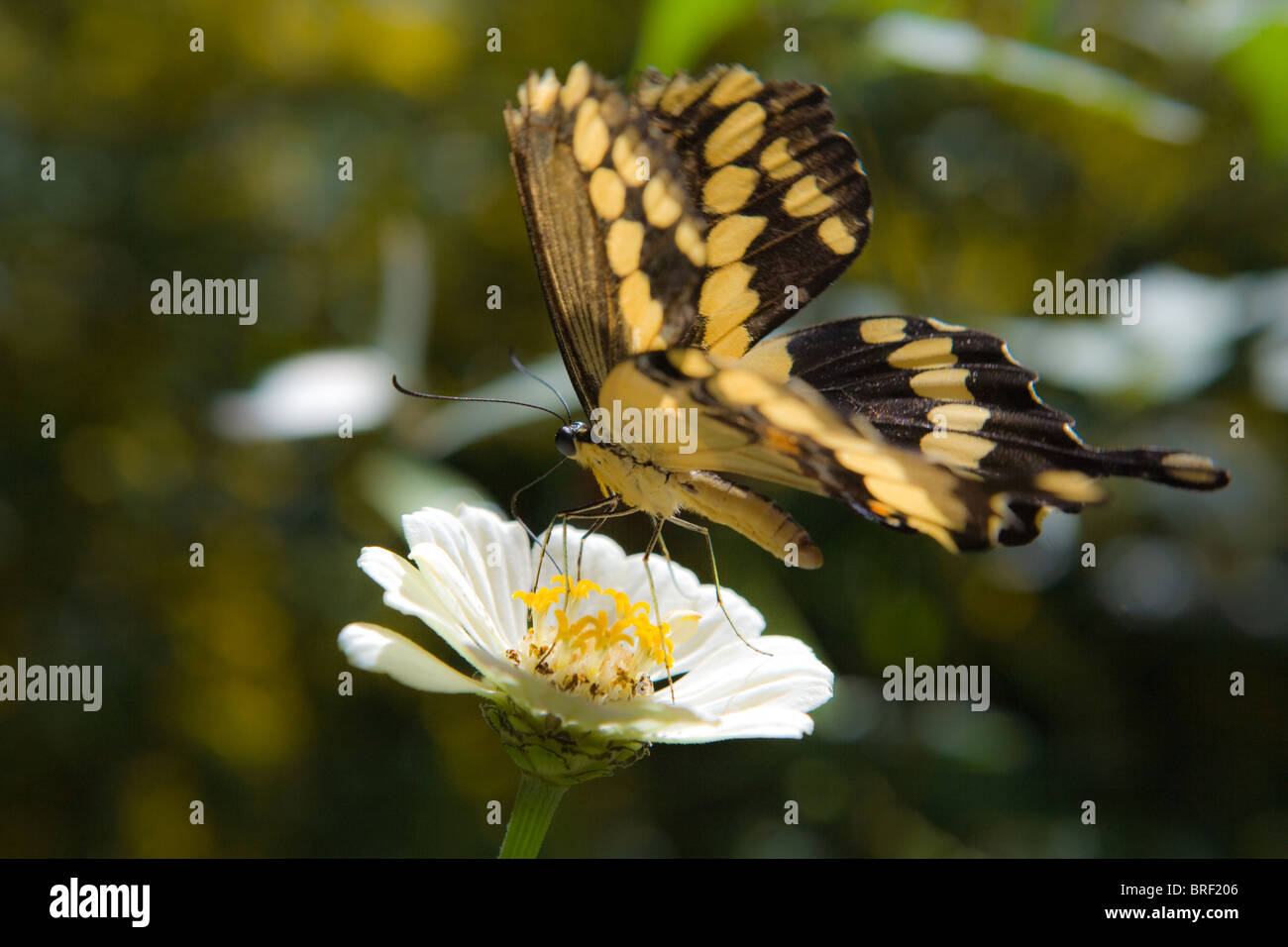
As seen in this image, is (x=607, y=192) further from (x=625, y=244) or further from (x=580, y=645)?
(x=580, y=645)

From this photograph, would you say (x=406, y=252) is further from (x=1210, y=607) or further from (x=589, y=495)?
(x=1210, y=607)

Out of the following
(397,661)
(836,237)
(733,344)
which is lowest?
(397,661)

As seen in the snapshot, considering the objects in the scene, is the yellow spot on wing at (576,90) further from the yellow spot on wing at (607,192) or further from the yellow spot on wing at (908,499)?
the yellow spot on wing at (908,499)

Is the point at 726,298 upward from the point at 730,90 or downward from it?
downward

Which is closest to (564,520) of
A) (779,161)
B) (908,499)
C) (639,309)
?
(639,309)

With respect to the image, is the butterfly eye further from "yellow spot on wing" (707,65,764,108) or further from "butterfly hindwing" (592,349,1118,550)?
"yellow spot on wing" (707,65,764,108)

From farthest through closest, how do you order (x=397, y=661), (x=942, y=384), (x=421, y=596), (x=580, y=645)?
(x=942, y=384) → (x=580, y=645) → (x=421, y=596) → (x=397, y=661)

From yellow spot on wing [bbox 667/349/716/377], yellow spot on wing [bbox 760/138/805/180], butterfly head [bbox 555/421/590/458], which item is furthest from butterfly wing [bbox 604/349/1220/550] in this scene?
yellow spot on wing [bbox 760/138/805/180]
